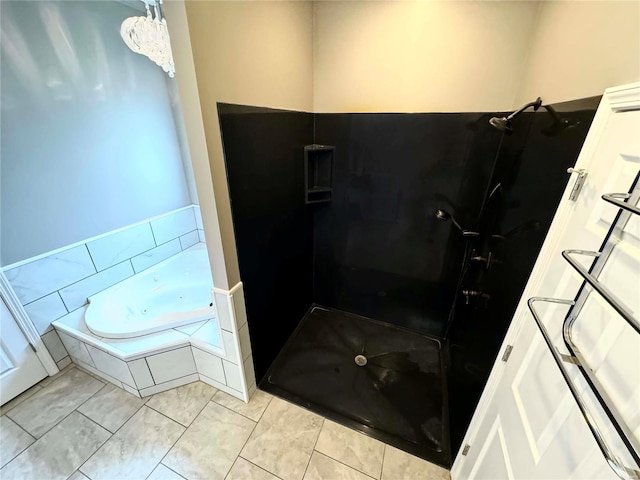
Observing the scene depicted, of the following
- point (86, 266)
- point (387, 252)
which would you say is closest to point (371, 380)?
point (387, 252)

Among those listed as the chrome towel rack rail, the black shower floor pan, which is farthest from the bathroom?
the chrome towel rack rail

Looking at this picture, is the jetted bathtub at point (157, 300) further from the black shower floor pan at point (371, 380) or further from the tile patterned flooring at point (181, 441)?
the black shower floor pan at point (371, 380)

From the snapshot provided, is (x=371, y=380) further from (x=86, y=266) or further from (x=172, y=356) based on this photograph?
(x=86, y=266)

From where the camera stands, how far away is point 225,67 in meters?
1.06

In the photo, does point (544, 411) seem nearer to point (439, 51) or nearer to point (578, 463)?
point (578, 463)

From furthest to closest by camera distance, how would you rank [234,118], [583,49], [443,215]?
[443,215] < [234,118] < [583,49]

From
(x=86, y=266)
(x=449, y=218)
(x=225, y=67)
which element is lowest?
(x=86, y=266)

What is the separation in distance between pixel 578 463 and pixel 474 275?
3.48 feet

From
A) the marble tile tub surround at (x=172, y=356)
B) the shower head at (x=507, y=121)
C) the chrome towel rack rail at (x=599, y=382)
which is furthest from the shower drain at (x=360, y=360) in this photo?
the shower head at (x=507, y=121)

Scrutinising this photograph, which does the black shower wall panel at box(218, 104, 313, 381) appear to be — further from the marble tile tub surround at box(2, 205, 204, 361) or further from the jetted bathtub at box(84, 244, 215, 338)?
the marble tile tub surround at box(2, 205, 204, 361)

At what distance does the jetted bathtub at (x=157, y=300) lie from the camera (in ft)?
5.53

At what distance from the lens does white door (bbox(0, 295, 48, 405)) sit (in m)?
1.55

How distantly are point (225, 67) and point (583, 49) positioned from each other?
4.09 ft

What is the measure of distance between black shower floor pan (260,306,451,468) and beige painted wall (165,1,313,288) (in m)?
0.92
